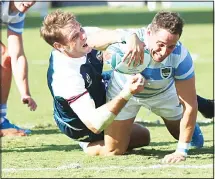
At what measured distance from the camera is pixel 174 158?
685 cm

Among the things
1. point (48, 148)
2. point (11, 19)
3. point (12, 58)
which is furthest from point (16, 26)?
point (48, 148)

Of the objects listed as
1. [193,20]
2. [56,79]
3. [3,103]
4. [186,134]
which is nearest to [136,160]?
[186,134]

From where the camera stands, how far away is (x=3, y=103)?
9.15 metres

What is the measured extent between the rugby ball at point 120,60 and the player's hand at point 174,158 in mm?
788

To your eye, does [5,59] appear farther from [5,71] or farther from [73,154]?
[73,154]

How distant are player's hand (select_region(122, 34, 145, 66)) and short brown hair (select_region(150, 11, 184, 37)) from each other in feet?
0.94

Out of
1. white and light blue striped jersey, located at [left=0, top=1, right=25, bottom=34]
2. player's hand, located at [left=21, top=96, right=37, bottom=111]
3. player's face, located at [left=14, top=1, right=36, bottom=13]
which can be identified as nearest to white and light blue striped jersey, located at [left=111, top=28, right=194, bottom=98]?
player's hand, located at [left=21, top=96, right=37, bottom=111]

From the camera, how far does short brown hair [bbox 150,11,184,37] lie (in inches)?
257

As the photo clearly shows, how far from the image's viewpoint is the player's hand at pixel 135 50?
624cm

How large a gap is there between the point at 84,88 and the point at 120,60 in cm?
41

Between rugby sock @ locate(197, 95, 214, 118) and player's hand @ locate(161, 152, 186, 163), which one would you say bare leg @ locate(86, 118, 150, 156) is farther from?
rugby sock @ locate(197, 95, 214, 118)

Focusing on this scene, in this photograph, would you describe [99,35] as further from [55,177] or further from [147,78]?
[55,177]

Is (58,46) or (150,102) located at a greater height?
(58,46)

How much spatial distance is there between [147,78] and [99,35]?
62cm
